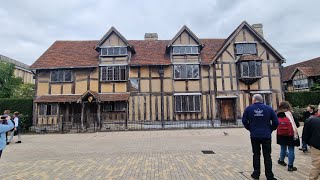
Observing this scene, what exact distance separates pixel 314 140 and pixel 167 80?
1751cm

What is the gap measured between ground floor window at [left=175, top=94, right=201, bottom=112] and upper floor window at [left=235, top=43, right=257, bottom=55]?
5.81 metres

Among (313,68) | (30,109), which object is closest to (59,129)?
(30,109)

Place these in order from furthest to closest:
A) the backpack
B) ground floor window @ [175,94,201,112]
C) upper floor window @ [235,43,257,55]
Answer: upper floor window @ [235,43,257,55] < ground floor window @ [175,94,201,112] < the backpack

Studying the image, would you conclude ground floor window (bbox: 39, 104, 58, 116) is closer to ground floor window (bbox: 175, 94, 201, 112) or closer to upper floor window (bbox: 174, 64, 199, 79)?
ground floor window (bbox: 175, 94, 201, 112)

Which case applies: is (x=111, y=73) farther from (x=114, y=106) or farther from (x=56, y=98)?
(x=56, y=98)

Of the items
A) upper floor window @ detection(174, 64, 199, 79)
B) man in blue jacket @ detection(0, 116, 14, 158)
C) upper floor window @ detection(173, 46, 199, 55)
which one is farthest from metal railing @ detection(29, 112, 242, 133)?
man in blue jacket @ detection(0, 116, 14, 158)

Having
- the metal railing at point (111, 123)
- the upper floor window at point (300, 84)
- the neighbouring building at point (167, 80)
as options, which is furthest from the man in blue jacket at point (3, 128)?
the upper floor window at point (300, 84)

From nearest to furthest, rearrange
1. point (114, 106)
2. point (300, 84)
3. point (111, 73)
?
point (114, 106) → point (111, 73) → point (300, 84)

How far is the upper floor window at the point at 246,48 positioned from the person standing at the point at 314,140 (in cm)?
1820

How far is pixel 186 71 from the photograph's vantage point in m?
22.3

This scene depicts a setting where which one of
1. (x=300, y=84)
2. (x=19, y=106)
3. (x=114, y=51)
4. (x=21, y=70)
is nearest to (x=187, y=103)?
(x=114, y=51)

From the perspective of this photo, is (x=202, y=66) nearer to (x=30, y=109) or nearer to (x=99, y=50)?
(x=99, y=50)

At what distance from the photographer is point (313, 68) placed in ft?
109

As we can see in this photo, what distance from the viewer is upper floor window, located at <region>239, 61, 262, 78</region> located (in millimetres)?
21641
